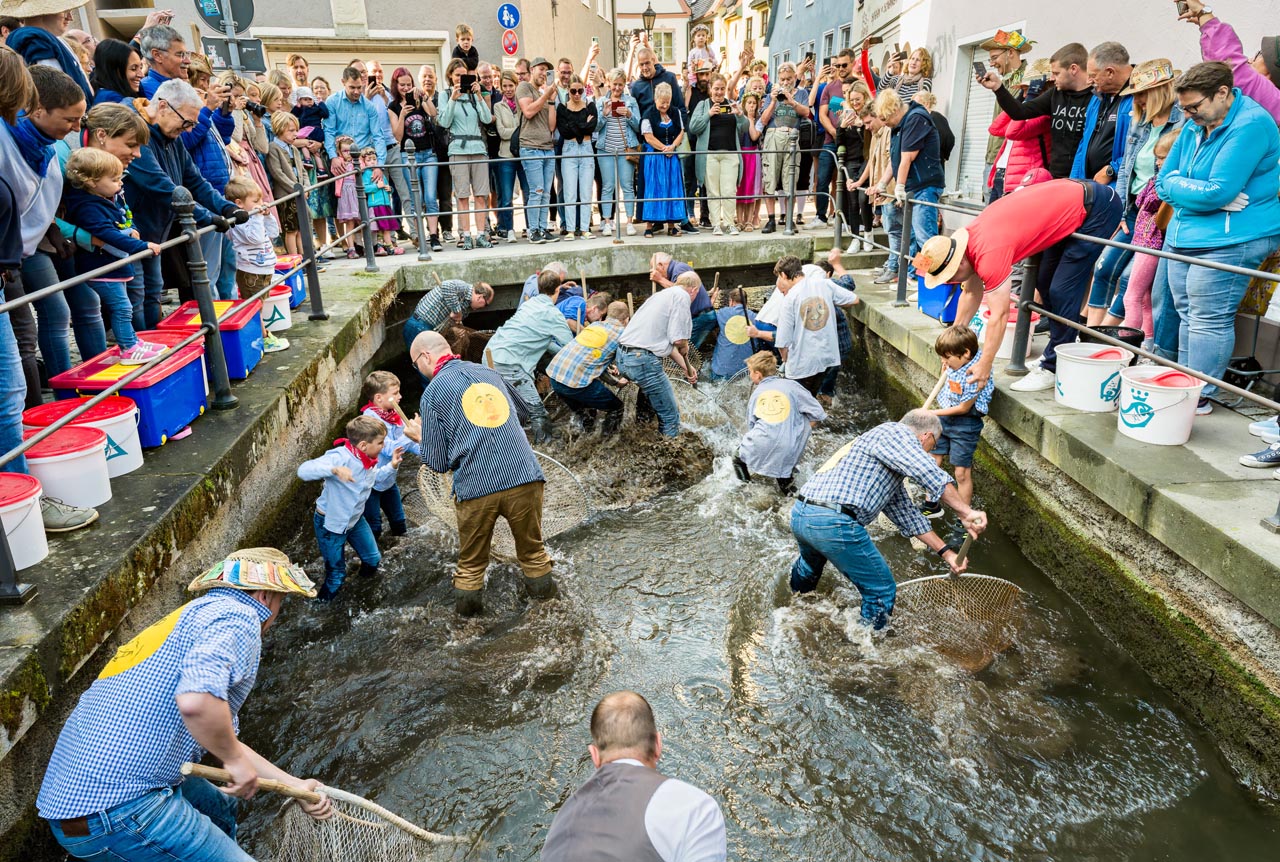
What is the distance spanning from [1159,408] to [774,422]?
2.50 meters

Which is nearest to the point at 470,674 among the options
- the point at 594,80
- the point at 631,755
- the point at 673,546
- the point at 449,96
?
the point at 673,546

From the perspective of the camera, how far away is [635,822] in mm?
2297

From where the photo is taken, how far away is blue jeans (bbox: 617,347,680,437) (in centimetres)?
749

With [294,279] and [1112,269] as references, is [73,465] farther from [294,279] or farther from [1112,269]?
[1112,269]

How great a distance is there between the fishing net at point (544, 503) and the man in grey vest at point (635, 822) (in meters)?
3.41

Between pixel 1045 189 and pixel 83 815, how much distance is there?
6095 mm

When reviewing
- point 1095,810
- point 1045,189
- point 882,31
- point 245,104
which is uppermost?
point 882,31

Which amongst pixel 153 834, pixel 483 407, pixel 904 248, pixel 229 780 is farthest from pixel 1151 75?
pixel 153 834

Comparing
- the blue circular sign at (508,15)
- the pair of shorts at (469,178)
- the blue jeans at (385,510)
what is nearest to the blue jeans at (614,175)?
the pair of shorts at (469,178)

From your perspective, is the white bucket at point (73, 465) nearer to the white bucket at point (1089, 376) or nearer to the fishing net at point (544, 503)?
the fishing net at point (544, 503)

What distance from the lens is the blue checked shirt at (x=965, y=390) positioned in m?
5.61

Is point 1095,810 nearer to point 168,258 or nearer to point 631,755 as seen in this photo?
point 631,755

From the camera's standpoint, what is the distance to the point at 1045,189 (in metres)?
5.72

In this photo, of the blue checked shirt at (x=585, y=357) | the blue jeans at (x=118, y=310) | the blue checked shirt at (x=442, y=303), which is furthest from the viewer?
the blue checked shirt at (x=442, y=303)
